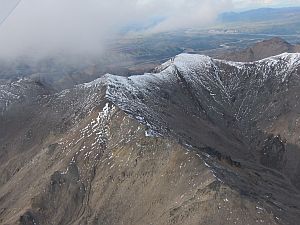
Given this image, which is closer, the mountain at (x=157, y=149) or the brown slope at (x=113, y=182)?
the brown slope at (x=113, y=182)

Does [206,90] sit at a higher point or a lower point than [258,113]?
higher

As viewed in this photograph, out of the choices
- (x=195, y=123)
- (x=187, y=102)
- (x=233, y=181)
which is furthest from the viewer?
Result: (x=187, y=102)

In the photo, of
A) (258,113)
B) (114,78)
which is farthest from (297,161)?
(114,78)

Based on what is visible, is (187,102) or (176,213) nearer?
(176,213)

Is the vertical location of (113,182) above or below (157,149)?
below

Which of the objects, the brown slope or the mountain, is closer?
the brown slope

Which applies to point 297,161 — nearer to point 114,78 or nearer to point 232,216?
point 114,78

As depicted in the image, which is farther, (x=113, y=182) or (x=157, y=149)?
(x=157, y=149)

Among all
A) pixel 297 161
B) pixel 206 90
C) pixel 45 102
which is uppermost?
pixel 45 102
